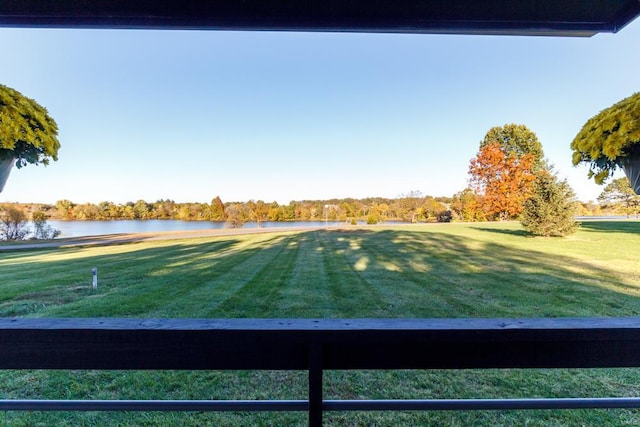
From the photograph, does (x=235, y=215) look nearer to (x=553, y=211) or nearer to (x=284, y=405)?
(x=553, y=211)

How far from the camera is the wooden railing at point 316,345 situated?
60 cm

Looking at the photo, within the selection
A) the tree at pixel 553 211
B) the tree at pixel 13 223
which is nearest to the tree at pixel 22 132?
the tree at pixel 13 223

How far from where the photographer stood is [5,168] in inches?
48.5

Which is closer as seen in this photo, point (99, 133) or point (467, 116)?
point (99, 133)

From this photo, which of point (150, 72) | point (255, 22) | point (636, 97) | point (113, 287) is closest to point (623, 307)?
point (636, 97)

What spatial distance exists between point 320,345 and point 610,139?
61.0 inches

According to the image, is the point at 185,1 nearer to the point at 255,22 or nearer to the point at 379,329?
the point at 255,22

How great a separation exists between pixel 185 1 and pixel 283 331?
1175mm

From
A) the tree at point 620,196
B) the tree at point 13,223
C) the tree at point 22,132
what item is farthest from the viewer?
the tree at point 13,223

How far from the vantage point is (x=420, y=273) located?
4.38 meters

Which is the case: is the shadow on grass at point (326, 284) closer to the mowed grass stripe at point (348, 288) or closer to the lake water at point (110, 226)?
the mowed grass stripe at point (348, 288)

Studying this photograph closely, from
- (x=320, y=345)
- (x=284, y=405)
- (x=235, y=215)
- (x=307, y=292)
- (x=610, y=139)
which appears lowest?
(x=307, y=292)

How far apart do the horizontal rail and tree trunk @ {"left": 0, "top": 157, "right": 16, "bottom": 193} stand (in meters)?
1.04

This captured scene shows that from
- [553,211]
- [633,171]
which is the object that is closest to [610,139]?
[633,171]
